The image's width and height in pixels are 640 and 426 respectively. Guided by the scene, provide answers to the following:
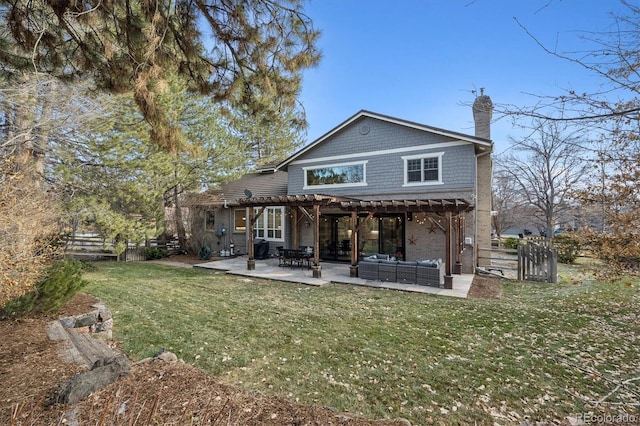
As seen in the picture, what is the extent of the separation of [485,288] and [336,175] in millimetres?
8050

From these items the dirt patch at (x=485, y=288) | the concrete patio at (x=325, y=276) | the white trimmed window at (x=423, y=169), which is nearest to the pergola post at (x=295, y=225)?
the concrete patio at (x=325, y=276)

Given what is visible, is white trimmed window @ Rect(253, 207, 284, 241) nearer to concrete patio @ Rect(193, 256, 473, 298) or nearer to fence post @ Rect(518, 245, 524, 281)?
concrete patio @ Rect(193, 256, 473, 298)

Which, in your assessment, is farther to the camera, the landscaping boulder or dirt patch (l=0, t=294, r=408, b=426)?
the landscaping boulder

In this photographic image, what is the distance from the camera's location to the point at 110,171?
1206 centimetres

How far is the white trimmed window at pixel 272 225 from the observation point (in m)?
16.1

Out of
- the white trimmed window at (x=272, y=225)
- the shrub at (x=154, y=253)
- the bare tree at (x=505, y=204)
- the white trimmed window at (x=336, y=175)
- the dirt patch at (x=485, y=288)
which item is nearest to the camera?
the dirt patch at (x=485, y=288)

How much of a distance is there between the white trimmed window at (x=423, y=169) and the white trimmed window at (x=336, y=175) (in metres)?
1.95

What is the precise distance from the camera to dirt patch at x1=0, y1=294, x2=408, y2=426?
2305mm

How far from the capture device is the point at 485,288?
9547mm

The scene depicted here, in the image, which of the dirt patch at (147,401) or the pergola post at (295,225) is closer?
the dirt patch at (147,401)

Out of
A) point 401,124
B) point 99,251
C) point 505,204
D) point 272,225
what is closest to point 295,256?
point 272,225

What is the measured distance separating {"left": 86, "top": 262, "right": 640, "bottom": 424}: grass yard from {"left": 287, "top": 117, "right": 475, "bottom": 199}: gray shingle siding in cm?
505

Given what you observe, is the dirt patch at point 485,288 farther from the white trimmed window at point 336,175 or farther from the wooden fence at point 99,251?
the wooden fence at point 99,251

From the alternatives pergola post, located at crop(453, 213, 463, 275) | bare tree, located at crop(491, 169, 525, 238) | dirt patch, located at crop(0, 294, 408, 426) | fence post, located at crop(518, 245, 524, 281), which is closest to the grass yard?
dirt patch, located at crop(0, 294, 408, 426)
